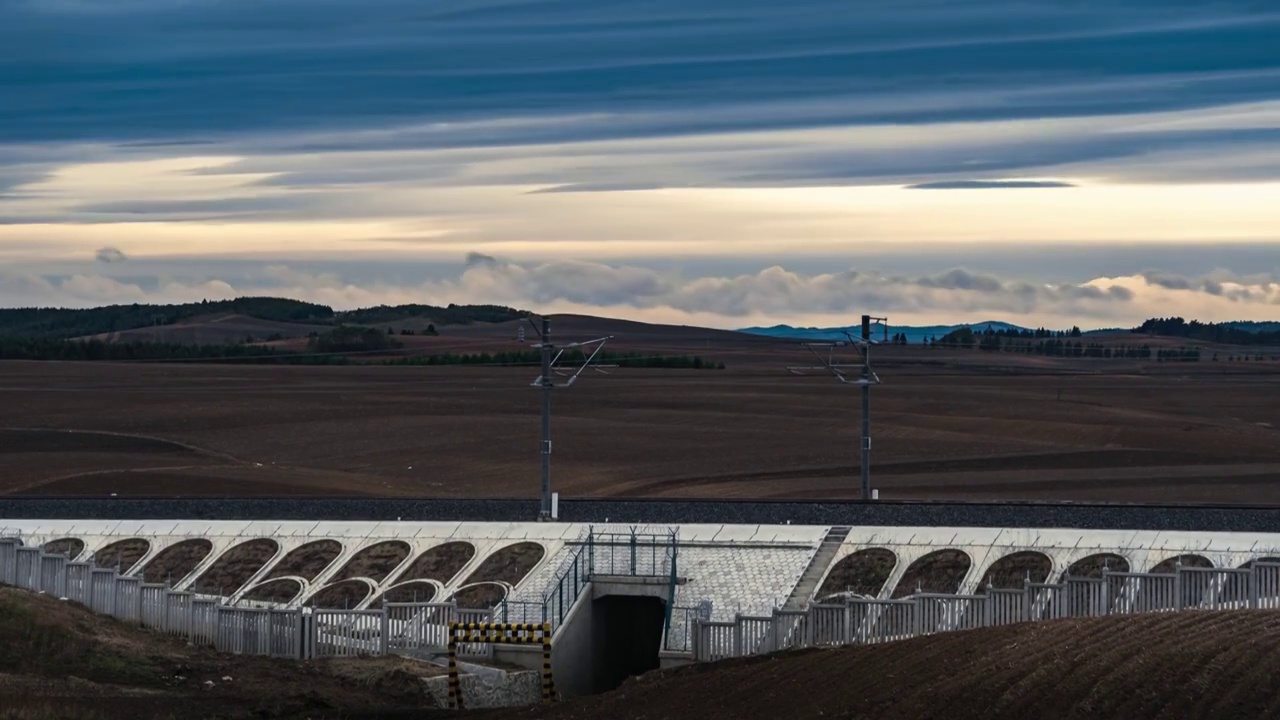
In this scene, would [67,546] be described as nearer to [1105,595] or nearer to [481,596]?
[481,596]

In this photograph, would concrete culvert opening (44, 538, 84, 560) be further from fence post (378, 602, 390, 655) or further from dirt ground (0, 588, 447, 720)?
fence post (378, 602, 390, 655)

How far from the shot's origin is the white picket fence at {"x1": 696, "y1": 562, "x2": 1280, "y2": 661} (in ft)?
99.9

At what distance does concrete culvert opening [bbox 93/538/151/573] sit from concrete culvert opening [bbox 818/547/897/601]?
583 inches

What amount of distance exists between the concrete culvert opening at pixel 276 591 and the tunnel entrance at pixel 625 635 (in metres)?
6.20

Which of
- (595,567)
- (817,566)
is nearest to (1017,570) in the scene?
(817,566)

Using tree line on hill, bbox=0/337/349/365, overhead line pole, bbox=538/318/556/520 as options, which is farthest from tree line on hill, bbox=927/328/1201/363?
overhead line pole, bbox=538/318/556/520

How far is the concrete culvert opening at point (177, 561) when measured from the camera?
40.2 metres

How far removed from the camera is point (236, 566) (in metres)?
40.4

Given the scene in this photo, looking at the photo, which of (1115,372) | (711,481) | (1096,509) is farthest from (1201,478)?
(1115,372)

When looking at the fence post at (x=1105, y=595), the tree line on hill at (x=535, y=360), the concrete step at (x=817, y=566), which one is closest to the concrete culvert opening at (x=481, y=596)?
the concrete step at (x=817, y=566)

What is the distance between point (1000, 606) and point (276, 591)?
15.5 m

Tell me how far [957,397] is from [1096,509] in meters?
68.4

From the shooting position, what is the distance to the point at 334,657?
32.3 m

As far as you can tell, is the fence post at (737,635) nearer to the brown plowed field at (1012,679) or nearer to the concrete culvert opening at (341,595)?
the brown plowed field at (1012,679)
